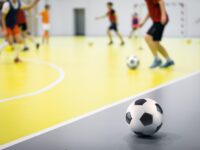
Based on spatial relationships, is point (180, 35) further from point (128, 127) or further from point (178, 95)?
point (128, 127)

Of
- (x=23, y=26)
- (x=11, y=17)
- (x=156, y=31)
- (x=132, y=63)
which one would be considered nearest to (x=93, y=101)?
(x=132, y=63)

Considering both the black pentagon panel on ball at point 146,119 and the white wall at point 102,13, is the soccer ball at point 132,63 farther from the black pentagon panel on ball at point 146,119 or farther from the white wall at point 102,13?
the white wall at point 102,13

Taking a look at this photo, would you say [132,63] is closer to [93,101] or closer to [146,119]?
[93,101]

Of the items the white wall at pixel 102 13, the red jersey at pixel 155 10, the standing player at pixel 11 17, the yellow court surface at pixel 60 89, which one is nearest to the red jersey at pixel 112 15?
the standing player at pixel 11 17

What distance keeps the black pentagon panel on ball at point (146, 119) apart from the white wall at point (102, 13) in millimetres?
29269

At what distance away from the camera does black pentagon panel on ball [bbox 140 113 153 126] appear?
397cm

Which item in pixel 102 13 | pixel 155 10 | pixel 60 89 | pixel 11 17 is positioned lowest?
pixel 102 13

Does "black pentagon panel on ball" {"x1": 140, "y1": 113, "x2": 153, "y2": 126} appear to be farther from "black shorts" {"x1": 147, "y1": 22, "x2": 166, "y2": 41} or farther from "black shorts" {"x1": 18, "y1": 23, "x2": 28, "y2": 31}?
"black shorts" {"x1": 18, "y1": 23, "x2": 28, "y2": 31}

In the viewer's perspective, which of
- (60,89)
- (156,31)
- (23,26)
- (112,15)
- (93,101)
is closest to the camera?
(93,101)

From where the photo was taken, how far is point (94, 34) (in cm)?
3784

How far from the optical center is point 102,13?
3703cm

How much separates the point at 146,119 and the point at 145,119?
0.01m

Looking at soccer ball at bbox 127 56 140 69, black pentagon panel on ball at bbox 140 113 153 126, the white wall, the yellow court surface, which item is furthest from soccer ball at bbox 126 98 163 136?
the white wall

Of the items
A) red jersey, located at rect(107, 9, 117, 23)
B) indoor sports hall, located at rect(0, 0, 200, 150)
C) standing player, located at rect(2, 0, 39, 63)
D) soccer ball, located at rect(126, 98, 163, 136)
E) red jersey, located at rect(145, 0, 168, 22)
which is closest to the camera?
indoor sports hall, located at rect(0, 0, 200, 150)
